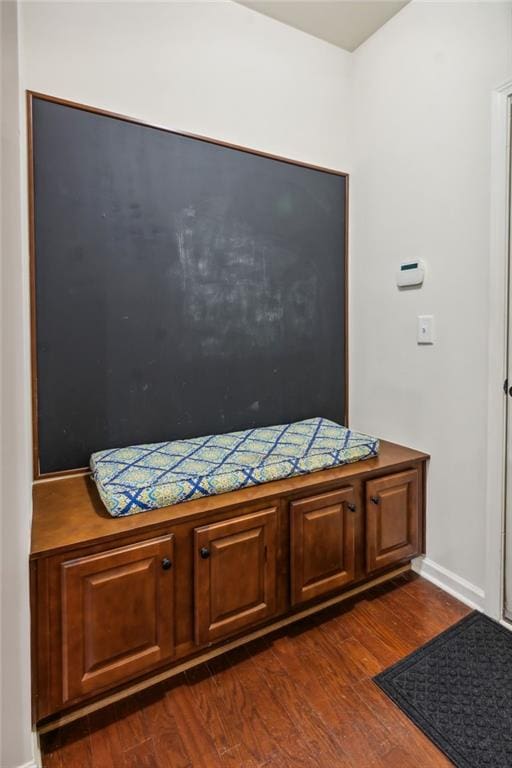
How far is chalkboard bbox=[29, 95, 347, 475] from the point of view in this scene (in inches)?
67.6

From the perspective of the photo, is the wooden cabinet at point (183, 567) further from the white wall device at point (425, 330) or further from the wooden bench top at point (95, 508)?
the white wall device at point (425, 330)

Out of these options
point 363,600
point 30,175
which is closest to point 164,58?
point 30,175

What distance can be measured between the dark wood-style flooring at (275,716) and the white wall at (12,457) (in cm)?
26

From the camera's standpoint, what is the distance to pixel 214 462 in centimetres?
170

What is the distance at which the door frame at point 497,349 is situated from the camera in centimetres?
165

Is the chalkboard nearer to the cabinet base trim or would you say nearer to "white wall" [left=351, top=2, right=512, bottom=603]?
"white wall" [left=351, top=2, right=512, bottom=603]

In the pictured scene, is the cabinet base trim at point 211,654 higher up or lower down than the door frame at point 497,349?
lower down

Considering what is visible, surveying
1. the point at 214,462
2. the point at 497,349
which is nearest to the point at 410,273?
the point at 497,349

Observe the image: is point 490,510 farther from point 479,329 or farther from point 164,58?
point 164,58

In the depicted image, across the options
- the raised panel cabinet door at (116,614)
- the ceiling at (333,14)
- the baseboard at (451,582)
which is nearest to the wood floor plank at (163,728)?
the raised panel cabinet door at (116,614)

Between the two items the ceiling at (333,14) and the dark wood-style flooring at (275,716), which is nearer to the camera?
the dark wood-style flooring at (275,716)

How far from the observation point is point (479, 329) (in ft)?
5.84

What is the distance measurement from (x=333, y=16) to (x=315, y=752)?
3188 mm

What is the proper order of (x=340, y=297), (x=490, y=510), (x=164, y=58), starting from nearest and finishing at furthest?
(x=490, y=510) < (x=164, y=58) < (x=340, y=297)
